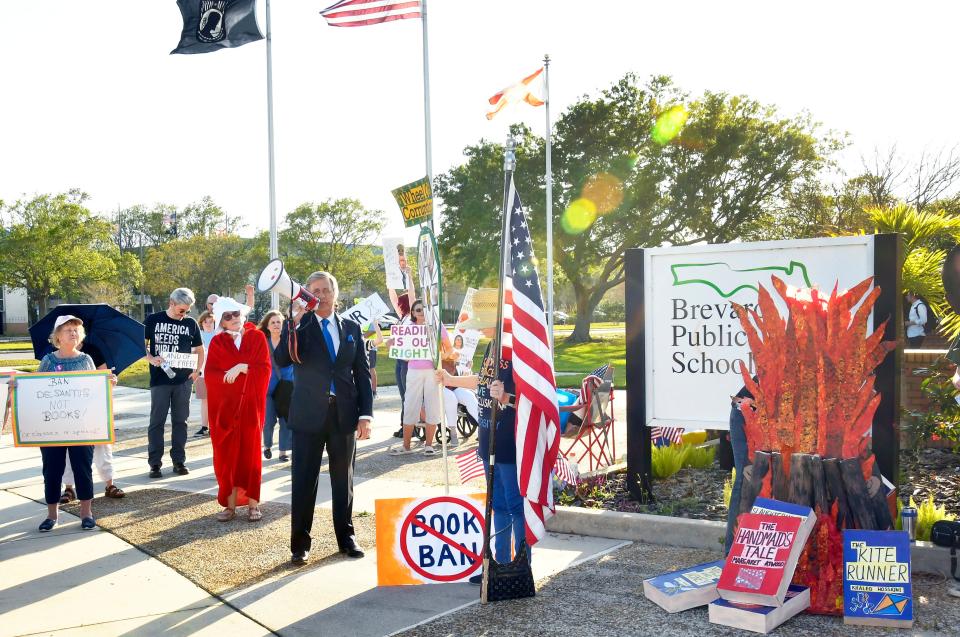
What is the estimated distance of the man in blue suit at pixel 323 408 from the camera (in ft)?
18.7

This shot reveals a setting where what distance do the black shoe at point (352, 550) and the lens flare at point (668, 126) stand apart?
33399 mm

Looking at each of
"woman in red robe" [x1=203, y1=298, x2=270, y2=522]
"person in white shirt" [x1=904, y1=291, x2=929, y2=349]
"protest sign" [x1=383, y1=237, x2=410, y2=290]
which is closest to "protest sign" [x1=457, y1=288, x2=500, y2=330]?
"protest sign" [x1=383, y1=237, x2=410, y2=290]

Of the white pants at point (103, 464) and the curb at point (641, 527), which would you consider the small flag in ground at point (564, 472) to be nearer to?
the curb at point (641, 527)

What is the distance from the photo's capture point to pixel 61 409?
6723 mm

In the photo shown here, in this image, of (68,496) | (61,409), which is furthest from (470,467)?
(68,496)

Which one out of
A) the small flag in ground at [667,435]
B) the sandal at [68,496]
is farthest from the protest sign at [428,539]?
the sandal at [68,496]

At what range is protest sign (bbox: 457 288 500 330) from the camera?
13.5 m

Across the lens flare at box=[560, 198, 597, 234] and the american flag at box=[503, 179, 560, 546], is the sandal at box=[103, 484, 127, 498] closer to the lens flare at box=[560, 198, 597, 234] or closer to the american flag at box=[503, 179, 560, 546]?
the american flag at box=[503, 179, 560, 546]

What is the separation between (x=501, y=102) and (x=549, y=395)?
1009cm

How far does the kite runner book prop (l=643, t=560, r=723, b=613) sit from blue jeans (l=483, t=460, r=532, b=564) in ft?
2.69

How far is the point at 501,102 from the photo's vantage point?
13.9 metres

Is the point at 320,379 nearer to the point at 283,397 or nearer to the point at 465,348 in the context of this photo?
the point at 283,397

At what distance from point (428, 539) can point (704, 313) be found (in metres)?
2.95

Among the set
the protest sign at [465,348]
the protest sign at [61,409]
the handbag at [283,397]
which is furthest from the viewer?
the protest sign at [465,348]
